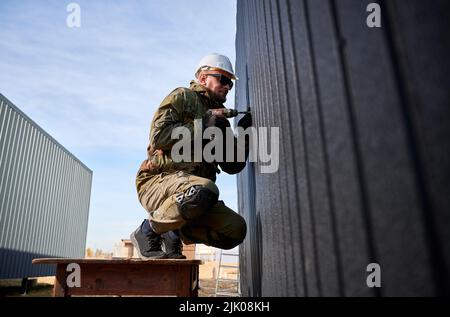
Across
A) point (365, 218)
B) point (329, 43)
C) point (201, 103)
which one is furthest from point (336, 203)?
point (201, 103)

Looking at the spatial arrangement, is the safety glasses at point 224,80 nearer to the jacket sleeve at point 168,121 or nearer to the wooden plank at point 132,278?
the jacket sleeve at point 168,121

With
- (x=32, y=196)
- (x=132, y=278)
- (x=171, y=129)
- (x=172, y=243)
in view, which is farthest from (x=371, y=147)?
(x=32, y=196)

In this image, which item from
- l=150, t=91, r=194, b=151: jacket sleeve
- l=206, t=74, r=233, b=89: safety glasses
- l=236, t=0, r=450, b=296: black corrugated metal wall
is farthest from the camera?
l=206, t=74, r=233, b=89: safety glasses

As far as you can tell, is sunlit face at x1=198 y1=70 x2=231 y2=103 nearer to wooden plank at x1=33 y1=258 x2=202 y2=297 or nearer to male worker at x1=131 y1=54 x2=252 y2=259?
male worker at x1=131 y1=54 x2=252 y2=259

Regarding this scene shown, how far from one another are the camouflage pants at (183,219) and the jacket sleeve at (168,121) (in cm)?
30

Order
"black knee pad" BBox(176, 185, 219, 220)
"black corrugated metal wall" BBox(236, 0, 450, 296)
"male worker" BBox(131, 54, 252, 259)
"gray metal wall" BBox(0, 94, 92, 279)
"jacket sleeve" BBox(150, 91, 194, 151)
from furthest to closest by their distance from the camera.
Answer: "gray metal wall" BBox(0, 94, 92, 279) < "jacket sleeve" BBox(150, 91, 194, 151) < "male worker" BBox(131, 54, 252, 259) < "black knee pad" BBox(176, 185, 219, 220) < "black corrugated metal wall" BBox(236, 0, 450, 296)

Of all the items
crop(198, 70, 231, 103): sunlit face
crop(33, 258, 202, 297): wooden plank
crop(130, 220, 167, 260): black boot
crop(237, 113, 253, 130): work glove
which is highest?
crop(198, 70, 231, 103): sunlit face

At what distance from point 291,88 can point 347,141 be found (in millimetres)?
481

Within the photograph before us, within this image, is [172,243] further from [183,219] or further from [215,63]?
[215,63]

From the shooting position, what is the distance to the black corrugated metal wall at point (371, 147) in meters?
0.81

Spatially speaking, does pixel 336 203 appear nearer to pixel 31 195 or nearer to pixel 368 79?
pixel 368 79

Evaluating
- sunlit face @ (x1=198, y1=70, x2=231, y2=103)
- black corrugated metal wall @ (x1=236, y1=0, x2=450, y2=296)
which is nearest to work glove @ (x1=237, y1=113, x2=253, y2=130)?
sunlit face @ (x1=198, y1=70, x2=231, y2=103)

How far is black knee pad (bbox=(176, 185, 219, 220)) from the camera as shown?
8.70 feet

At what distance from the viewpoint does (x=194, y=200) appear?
264 cm
